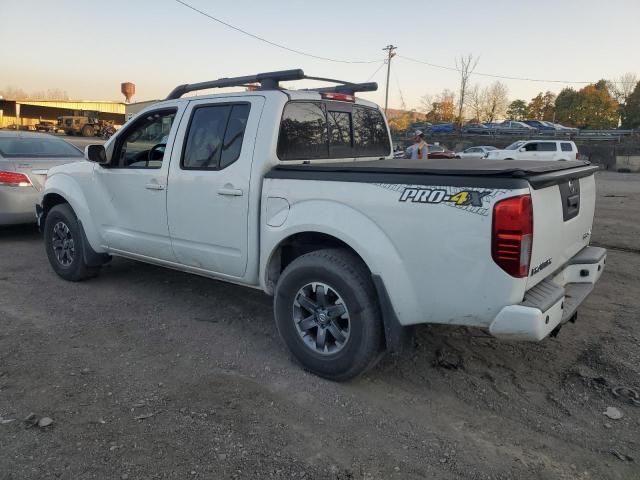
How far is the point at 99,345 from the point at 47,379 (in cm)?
59

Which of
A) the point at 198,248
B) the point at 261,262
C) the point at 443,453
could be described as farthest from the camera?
the point at 198,248

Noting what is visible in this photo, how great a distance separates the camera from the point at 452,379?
11.9 ft

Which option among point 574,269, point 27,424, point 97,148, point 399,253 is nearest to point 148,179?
point 97,148

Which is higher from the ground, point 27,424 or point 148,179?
point 148,179

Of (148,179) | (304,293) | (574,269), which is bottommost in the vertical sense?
(304,293)

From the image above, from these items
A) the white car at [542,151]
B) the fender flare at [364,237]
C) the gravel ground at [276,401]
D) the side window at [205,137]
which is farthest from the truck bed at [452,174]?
the white car at [542,151]

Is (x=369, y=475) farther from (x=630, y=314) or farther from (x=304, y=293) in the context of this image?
(x=630, y=314)

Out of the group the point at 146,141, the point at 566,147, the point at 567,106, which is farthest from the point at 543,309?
the point at 567,106

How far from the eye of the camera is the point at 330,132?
14.4 feet

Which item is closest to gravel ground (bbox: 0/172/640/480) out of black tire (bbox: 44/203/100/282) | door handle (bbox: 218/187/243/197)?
black tire (bbox: 44/203/100/282)

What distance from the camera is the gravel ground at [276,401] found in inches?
105

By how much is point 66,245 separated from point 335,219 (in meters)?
3.64

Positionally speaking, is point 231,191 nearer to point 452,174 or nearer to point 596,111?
point 452,174

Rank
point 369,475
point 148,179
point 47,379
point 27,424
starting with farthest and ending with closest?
point 148,179 < point 47,379 < point 27,424 < point 369,475
